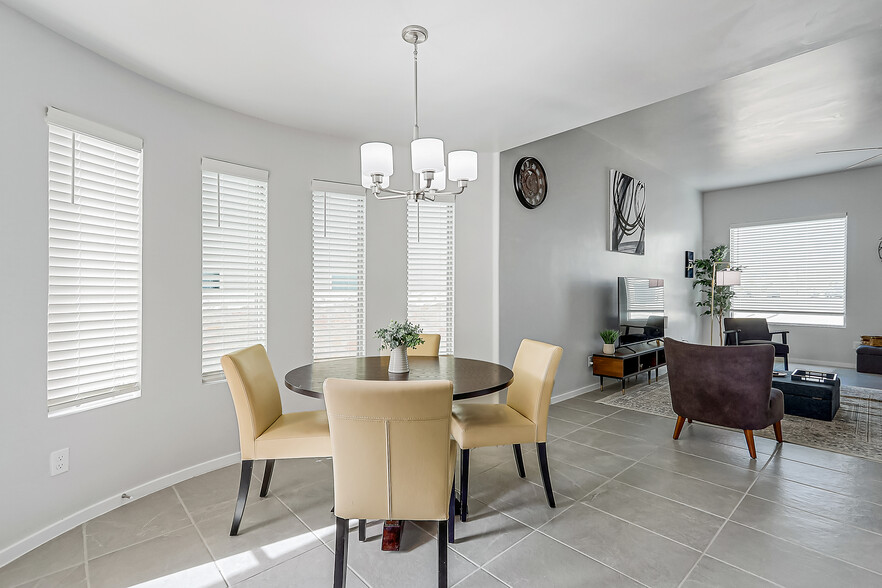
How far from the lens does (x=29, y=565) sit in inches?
77.1

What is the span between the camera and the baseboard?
2.02 m

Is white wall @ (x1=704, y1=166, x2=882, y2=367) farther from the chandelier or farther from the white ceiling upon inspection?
the chandelier

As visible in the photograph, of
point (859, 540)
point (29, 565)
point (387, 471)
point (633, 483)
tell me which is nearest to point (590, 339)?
point (633, 483)

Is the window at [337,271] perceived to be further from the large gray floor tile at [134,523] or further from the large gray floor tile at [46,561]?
the large gray floor tile at [46,561]

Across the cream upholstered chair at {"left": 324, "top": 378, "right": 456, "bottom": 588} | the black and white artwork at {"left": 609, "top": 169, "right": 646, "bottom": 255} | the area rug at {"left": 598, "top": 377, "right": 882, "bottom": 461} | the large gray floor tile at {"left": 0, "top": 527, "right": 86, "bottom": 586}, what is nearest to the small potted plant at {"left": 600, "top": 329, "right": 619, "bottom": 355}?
the area rug at {"left": 598, "top": 377, "right": 882, "bottom": 461}

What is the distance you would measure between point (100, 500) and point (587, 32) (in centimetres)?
364

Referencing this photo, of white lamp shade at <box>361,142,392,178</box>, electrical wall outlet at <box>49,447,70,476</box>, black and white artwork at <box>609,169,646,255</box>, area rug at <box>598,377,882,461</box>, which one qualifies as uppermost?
black and white artwork at <box>609,169,646,255</box>

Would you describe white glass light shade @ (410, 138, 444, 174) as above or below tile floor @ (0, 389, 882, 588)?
above

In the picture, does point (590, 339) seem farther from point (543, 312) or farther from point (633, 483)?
point (633, 483)

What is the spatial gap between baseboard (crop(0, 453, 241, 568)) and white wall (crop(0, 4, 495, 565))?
20 millimetres

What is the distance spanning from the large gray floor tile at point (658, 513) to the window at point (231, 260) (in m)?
2.59

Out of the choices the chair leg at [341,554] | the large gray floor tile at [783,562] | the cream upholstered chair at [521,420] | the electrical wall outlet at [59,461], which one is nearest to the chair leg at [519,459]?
the cream upholstered chair at [521,420]

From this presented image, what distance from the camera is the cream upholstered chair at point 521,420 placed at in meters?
2.32

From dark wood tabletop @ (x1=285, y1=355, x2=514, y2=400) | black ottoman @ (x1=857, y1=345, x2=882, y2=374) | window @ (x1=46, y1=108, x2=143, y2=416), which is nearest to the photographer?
dark wood tabletop @ (x1=285, y1=355, x2=514, y2=400)
